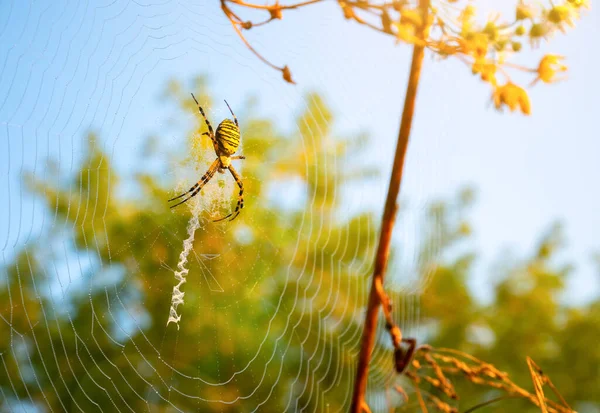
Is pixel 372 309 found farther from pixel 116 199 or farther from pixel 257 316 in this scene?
pixel 116 199

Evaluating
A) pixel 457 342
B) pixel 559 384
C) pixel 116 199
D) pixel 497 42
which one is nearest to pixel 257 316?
pixel 116 199

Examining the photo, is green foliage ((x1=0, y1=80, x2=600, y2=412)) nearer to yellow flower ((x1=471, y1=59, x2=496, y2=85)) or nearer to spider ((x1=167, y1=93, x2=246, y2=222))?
spider ((x1=167, y1=93, x2=246, y2=222))

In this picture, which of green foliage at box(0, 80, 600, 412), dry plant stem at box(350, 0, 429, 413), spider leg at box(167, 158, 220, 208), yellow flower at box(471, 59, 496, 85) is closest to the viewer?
dry plant stem at box(350, 0, 429, 413)

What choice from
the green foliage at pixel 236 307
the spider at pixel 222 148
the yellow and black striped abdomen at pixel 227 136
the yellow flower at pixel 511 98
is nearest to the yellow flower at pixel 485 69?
the yellow flower at pixel 511 98

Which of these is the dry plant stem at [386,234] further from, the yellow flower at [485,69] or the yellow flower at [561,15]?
the yellow flower at [561,15]

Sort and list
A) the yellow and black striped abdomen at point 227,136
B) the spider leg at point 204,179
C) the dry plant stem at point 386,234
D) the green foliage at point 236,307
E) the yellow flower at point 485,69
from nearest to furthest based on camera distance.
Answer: the dry plant stem at point 386,234 < the yellow flower at point 485,69 < the yellow and black striped abdomen at point 227,136 < the spider leg at point 204,179 < the green foliage at point 236,307

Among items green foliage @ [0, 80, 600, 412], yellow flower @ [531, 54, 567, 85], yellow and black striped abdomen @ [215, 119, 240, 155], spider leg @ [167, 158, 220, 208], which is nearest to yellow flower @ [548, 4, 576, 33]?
yellow flower @ [531, 54, 567, 85]

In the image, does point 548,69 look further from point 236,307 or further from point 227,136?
point 236,307
